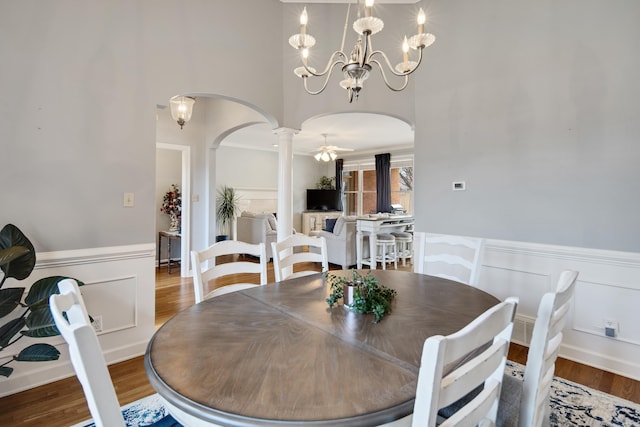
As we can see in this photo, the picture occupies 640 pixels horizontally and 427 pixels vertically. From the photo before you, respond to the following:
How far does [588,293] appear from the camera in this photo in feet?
8.05

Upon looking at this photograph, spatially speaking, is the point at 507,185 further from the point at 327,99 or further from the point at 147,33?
the point at 147,33

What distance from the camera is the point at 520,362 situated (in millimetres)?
2471

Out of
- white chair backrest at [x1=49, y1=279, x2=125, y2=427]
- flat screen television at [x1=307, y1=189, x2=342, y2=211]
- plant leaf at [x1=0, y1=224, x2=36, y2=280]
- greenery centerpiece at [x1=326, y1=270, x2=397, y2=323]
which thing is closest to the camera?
white chair backrest at [x1=49, y1=279, x2=125, y2=427]

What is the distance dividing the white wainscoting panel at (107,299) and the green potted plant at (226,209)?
208 inches

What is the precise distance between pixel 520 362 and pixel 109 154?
350 centimetres

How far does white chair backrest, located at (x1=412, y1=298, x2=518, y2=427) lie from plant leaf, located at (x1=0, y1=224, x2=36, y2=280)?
7.40 feet

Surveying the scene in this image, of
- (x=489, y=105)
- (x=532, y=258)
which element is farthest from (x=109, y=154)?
(x=532, y=258)

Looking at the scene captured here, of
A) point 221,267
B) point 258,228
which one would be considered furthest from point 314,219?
point 221,267

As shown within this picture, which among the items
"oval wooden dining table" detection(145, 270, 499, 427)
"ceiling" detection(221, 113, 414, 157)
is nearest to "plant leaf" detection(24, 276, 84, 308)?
"oval wooden dining table" detection(145, 270, 499, 427)

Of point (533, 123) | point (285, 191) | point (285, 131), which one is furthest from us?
point (285, 191)

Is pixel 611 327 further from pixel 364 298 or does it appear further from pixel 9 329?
pixel 9 329

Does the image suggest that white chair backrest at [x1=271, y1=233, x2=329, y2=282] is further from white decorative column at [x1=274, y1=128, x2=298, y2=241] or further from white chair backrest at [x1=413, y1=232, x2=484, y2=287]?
white decorative column at [x1=274, y1=128, x2=298, y2=241]

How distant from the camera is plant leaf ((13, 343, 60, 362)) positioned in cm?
178

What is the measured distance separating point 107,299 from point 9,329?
0.61 m
